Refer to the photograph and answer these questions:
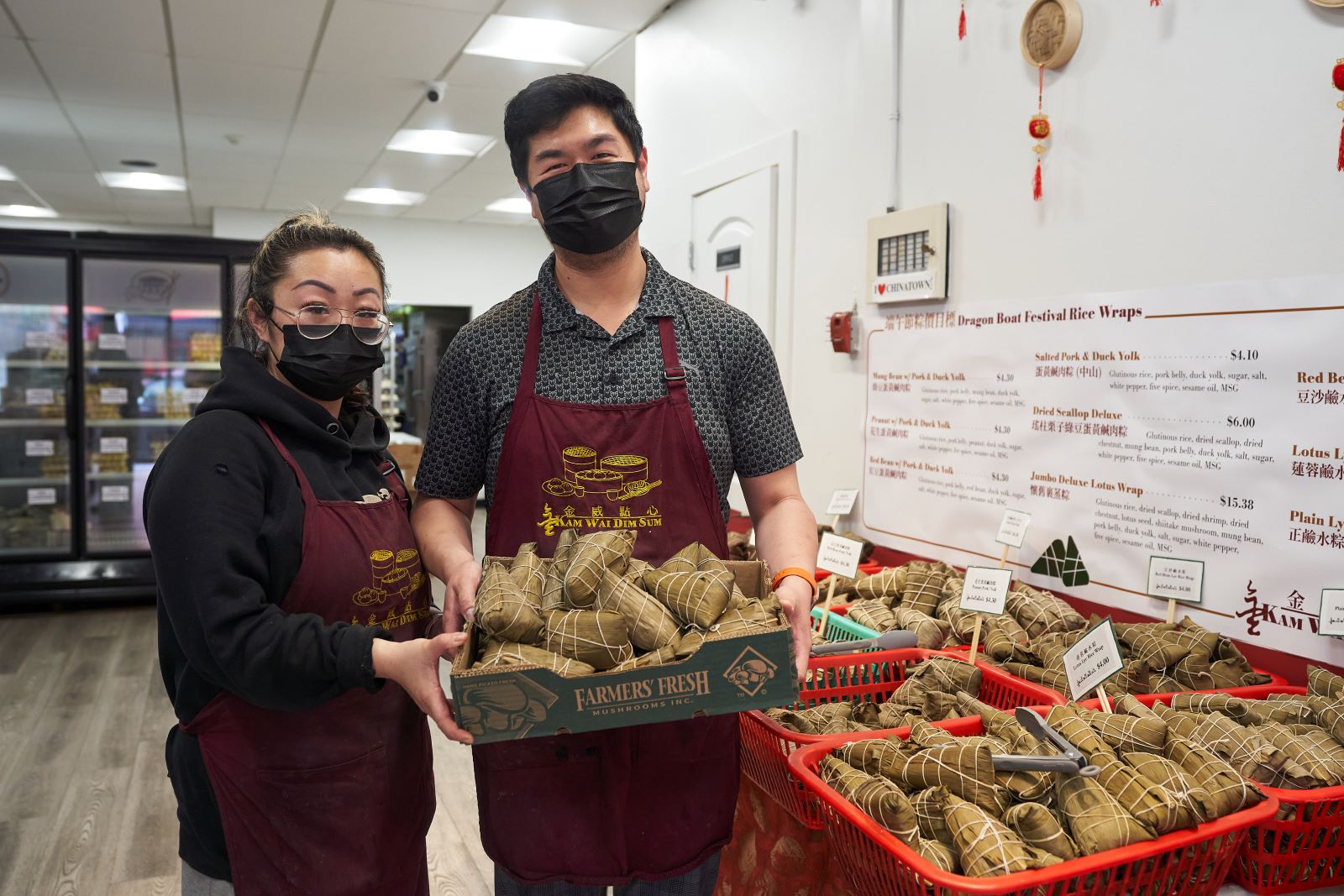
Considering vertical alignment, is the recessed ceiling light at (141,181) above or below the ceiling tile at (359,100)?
above

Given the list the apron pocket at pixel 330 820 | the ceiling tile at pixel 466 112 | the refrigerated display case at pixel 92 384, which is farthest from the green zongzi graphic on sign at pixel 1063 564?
the refrigerated display case at pixel 92 384

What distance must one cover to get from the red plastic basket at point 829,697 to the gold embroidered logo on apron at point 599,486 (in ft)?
1.44

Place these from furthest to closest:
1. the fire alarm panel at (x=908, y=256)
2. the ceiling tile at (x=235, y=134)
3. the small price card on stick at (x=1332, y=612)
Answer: the ceiling tile at (x=235, y=134) → the fire alarm panel at (x=908, y=256) → the small price card on stick at (x=1332, y=612)

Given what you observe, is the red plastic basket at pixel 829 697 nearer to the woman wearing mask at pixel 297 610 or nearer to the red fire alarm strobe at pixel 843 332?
the woman wearing mask at pixel 297 610

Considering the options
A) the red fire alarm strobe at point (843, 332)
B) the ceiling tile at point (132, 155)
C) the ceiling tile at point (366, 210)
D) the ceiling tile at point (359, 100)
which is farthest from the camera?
the ceiling tile at point (366, 210)

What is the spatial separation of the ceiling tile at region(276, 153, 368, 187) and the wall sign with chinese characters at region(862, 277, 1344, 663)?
22.6 ft

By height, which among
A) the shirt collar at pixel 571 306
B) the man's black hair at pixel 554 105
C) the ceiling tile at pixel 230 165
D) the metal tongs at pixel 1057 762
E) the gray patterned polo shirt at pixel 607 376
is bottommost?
the metal tongs at pixel 1057 762

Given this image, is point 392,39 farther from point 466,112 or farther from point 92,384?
point 92,384

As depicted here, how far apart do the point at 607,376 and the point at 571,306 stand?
139mm

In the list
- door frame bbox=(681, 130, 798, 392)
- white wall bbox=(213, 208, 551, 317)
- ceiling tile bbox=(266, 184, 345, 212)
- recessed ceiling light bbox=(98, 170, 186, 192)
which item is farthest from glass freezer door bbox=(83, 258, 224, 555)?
white wall bbox=(213, 208, 551, 317)

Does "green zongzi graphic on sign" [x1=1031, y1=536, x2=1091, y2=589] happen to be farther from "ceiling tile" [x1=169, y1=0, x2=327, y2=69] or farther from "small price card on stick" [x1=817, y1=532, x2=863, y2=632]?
"ceiling tile" [x1=169, y1=0, x2=327, y2=69]

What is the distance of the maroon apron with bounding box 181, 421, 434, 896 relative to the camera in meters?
1.36

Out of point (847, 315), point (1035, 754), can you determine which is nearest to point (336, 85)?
point (847, 315)

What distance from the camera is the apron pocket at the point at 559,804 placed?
1.39 m
